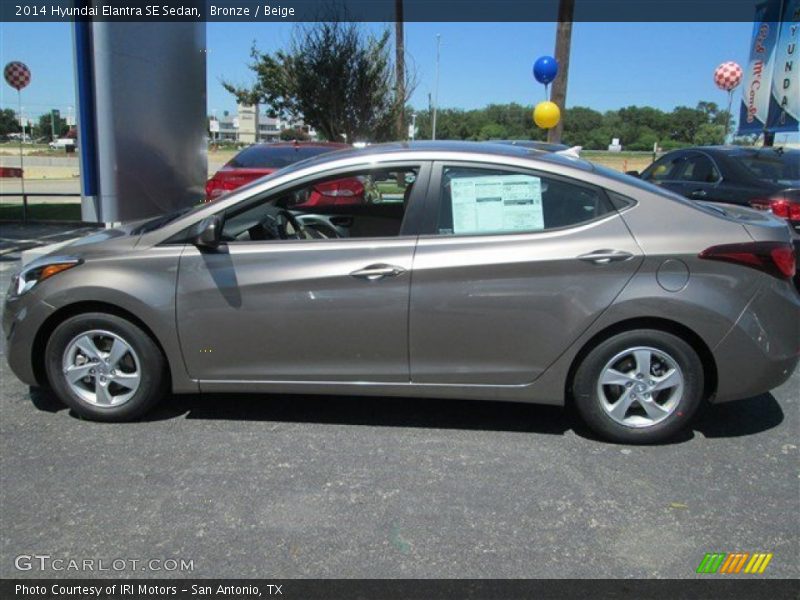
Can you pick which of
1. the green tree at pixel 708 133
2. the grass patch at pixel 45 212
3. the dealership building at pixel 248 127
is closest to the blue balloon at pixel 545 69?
the grass patch at pixel 45 212

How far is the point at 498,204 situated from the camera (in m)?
3.84

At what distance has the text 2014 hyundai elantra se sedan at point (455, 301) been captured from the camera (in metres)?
3.70

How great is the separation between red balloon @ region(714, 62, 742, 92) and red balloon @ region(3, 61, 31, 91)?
20.1 metres

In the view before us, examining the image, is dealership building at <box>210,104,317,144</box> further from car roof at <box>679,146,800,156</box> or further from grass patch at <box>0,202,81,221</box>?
car roof at <box>679,146,800,156</box>

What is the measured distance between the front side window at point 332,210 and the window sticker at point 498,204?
1.04 ft

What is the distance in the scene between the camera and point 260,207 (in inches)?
161

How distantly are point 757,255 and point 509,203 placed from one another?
4.36 ft

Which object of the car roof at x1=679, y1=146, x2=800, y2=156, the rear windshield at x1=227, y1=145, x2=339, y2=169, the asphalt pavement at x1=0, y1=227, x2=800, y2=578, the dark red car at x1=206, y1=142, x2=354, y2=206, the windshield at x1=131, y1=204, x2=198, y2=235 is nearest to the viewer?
the asphalt pavement at x1=0, y1=227, x2=800, y2=578

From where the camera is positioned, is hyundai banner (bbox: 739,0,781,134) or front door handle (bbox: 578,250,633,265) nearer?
front door handle (bbox: 578,250,633,265)

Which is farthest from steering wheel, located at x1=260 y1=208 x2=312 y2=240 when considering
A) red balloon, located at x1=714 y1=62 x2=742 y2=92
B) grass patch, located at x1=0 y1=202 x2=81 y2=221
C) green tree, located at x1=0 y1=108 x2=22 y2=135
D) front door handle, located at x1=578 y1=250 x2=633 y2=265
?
green tree, located at x1=0 y1=108 x2=22 y2=135

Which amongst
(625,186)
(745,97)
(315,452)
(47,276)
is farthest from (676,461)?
(745,97)

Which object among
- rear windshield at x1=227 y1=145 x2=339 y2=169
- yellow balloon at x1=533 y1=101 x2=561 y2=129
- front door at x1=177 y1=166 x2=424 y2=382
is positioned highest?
yellow balloon at x1=533 y1=101 x2=561 y2=129

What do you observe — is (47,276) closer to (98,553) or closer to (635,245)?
(98,553)

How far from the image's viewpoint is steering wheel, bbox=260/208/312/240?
424cm
